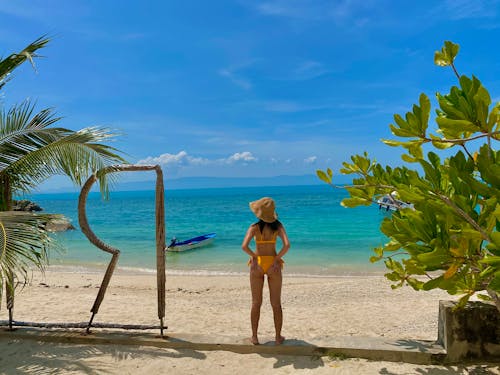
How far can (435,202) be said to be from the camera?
2.29 meters

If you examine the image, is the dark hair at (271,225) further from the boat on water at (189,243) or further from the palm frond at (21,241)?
the boat on water at (189,243)

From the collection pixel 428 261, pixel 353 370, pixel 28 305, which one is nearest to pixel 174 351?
pixel 353 370

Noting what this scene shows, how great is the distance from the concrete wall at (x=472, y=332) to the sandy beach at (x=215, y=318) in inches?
5.6

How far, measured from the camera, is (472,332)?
3904mm

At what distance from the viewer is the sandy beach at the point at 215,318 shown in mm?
Answer: 3992

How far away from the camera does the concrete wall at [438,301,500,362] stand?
3.87 meters

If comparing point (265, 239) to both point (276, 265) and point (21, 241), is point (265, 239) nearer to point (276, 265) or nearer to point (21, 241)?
point (276, 265)

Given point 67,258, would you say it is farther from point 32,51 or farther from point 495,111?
point 495,111

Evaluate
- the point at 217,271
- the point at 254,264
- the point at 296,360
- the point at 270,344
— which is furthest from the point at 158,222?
the point at 217,271

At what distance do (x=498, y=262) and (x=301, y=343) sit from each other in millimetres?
2954

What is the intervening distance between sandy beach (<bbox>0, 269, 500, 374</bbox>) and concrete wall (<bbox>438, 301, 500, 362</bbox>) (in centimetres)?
14

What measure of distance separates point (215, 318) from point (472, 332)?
3.96 meters

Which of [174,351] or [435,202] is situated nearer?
[435,202]

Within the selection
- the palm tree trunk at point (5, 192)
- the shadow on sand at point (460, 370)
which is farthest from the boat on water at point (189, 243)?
the shadow on sand at point (460, 370)
